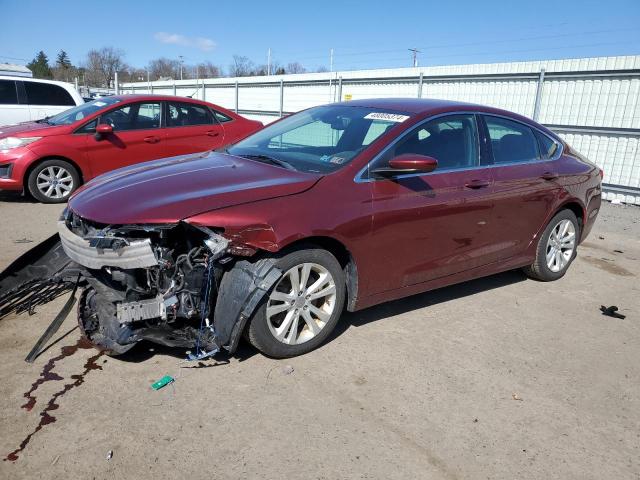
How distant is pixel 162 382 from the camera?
3.00m

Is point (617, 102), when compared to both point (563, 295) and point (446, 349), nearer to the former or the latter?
point (563, 295)

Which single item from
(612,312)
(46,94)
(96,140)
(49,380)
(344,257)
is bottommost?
(49,380)

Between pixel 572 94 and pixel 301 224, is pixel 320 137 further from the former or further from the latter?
pixel 572 94

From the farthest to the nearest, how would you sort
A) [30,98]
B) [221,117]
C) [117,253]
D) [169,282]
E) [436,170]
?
[30,98]
[221,117]
[436,170]
[169,282]
[117,253]

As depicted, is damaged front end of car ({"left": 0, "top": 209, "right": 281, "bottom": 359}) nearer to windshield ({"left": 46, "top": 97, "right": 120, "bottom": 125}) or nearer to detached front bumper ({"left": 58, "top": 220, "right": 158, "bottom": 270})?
detached front bumper ({"left": 58, "top": 220, "right": 158, "bottom": 270})

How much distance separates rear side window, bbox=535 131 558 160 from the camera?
489cm

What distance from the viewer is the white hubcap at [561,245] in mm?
5082

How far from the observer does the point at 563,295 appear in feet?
16.1

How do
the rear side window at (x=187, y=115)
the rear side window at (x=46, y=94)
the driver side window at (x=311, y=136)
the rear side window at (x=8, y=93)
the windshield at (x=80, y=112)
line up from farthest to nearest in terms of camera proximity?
the rear side window at (x=46, y=94)
the rear side window at (x=8, y=93)
the rear side window at (x=187, y=115)
the windshield at (x=80, y=112)
the driver side window at (x=311, y=136)

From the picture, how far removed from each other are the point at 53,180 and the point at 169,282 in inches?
222

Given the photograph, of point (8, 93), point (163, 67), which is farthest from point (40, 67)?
point (8, 93)

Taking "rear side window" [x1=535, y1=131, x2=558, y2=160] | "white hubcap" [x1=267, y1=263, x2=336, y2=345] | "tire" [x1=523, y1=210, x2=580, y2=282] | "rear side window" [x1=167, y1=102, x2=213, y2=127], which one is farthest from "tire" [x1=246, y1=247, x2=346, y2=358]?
"rear side window" [x1=167, y1=102, x2=213, y2=127]

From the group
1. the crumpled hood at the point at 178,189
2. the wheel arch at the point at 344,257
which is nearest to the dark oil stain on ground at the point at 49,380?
the crumpled hood at the point at 178,189

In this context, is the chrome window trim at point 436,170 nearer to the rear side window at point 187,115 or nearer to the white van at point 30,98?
the rear side window at point 187,115
